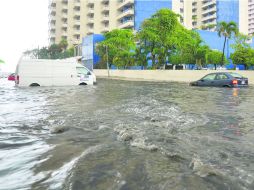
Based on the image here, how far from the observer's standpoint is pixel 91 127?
6.39 meters

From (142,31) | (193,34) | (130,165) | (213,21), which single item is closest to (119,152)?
(130,165)

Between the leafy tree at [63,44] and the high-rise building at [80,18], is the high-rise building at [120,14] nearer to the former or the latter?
the high-rise building at [80,18]

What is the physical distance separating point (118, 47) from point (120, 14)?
1109 inches

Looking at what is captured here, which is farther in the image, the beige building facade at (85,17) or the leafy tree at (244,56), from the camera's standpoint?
the beige building facade at (85,17)

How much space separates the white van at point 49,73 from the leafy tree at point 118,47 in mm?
31614

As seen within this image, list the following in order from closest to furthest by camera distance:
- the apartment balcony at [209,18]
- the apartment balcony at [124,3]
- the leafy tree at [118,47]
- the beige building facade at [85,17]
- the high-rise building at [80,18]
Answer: the leafy tree at [118,47] → the apartment balcony at [124,3] → the beige building facade at [85,17] → the high-rise building at [80,18] → the apartment balcony at [209,18]

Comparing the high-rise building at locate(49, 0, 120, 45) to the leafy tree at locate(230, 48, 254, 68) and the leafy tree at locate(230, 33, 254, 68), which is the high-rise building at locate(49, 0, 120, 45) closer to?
the leafy tree at locate(230, 33, 254, 68)

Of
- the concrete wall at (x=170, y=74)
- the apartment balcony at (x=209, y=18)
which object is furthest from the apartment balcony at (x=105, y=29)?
the concrete wall at (x=170, y=74)

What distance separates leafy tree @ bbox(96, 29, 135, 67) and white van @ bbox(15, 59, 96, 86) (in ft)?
104

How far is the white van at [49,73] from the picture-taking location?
19609mm

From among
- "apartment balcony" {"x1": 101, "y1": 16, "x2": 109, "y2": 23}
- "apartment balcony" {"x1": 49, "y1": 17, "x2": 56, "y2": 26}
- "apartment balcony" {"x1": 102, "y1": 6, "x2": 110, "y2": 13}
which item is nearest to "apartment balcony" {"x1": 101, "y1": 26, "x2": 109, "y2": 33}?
"apartment balcony" {"x1": 101, "y1": 16, "x2": 109, "y2": 23}

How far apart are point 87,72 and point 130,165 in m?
17.8

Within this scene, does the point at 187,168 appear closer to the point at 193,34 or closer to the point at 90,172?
the point at 90,172

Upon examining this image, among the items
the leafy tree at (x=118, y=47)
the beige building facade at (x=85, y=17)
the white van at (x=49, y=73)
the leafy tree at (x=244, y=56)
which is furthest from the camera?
the beige building facade at (x=85, y=17)
